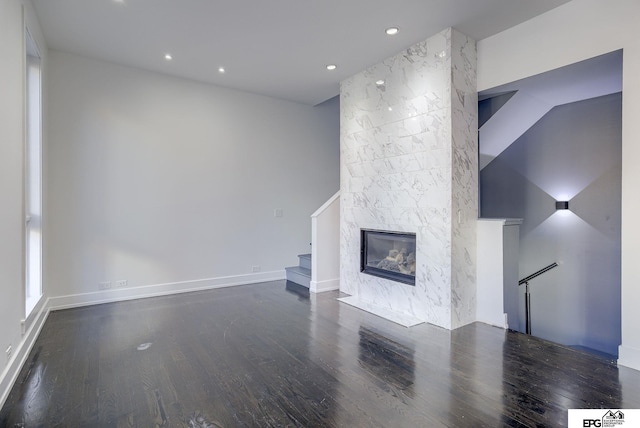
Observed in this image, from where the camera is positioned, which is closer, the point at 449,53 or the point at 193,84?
the point at 449,53

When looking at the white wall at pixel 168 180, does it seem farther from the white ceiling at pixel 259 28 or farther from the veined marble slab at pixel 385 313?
the veined marble slab at pixel 385 313

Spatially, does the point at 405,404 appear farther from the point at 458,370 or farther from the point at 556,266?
the point at 556,266

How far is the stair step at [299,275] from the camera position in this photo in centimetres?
537

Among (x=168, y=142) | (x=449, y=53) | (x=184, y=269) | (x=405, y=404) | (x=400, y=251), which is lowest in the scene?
(x=405, y=404)

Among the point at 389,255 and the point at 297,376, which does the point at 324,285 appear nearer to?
the point at 389,255

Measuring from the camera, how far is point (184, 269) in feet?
16.6

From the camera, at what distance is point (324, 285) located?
518cm

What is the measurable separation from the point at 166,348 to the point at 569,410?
3.15m

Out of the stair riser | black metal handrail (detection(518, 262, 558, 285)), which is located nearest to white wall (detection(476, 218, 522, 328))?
black metal handrail (detection(518, 262, 558, 285))

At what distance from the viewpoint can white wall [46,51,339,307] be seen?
4.27 meters

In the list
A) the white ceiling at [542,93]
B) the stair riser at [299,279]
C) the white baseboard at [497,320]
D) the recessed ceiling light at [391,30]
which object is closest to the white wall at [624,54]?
the white ceiling at [542,93]

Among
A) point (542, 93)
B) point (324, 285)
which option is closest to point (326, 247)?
point (324, 285)

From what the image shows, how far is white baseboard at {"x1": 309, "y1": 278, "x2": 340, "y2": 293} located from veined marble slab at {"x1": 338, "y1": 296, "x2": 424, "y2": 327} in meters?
0.53

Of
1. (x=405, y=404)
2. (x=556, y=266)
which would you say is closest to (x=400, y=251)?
(x=405, y=404)
